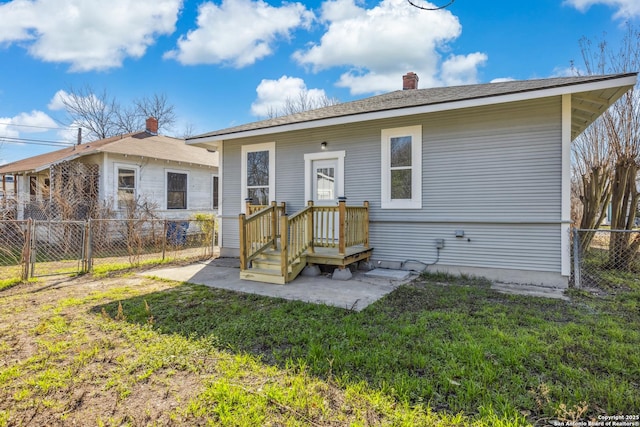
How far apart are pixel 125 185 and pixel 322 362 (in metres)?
11.2

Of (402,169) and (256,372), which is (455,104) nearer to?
(402,169)

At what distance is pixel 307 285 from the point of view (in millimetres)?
5516

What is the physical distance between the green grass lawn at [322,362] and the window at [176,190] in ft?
27.6

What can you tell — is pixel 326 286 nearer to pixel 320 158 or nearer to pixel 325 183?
pixel 325 183

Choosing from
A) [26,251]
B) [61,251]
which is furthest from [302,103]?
[26,251]

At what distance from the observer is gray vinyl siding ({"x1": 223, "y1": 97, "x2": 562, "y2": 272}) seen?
5.46 metres

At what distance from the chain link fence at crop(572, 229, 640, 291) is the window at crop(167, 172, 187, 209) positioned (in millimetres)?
12167

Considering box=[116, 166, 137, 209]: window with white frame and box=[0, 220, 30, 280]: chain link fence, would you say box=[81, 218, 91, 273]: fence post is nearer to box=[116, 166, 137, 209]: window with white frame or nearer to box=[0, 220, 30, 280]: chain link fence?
box=[0, 220, 30, 280]: chain link fence

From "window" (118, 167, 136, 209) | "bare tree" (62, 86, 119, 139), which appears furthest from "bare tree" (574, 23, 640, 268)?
"bare tree" (62, 86, 119, 139)

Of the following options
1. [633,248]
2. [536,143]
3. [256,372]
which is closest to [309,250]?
[256,372]

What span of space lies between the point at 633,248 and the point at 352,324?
6888 millimetres

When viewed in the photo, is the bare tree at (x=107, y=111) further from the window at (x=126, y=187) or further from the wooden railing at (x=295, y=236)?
the wooden railing at (x=295, y=236)

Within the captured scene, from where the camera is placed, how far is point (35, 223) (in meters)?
5.77

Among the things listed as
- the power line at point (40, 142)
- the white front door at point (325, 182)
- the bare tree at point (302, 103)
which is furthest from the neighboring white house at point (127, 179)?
the power line at point (40, 142)
